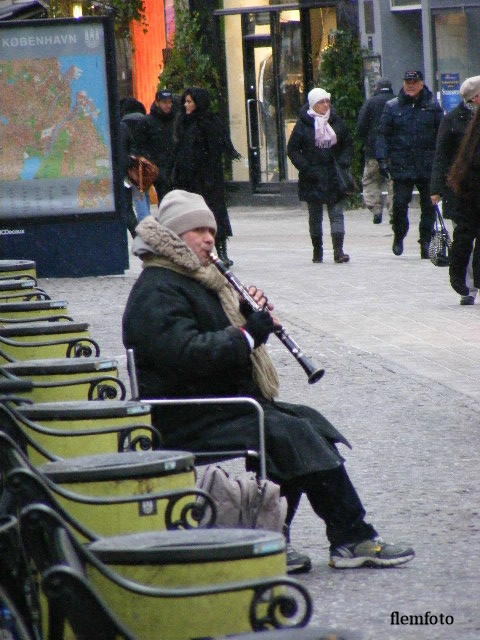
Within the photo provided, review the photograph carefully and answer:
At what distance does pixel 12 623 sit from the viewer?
3.15m

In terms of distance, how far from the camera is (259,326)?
5.53m

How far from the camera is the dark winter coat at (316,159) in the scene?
1630cm

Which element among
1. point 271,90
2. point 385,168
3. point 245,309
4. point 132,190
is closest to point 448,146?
point 385,168

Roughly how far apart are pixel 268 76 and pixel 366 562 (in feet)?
68.8

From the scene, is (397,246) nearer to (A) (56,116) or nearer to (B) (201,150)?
(B) (201,150)

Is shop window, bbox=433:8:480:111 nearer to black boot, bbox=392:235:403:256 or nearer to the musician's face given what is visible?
black boot, bbox=392:235:403:256

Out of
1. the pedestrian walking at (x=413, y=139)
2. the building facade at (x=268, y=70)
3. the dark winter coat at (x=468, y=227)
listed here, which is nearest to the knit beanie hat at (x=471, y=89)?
the dark winter coat at (x=468, y=227)

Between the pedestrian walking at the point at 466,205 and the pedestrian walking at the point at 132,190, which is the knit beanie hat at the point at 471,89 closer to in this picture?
the pedestrian walking at the point at 466,205

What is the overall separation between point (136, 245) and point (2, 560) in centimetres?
247

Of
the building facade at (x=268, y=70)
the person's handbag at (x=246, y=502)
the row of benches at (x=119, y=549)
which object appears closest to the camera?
the row of benches at (x=119, y=549)

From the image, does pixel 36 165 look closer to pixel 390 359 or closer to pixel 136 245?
pixel 390 359

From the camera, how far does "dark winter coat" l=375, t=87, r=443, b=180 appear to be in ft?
53.5

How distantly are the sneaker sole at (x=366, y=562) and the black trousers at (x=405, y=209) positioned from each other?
10.8 m

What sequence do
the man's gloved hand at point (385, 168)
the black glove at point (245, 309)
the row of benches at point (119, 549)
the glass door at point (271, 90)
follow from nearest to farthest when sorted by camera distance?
the row of benches at point (119, 549) < the black glove at point (245, 309) < the man's gloved hand at point (385, 168) < the glass door at point (271, 90)
